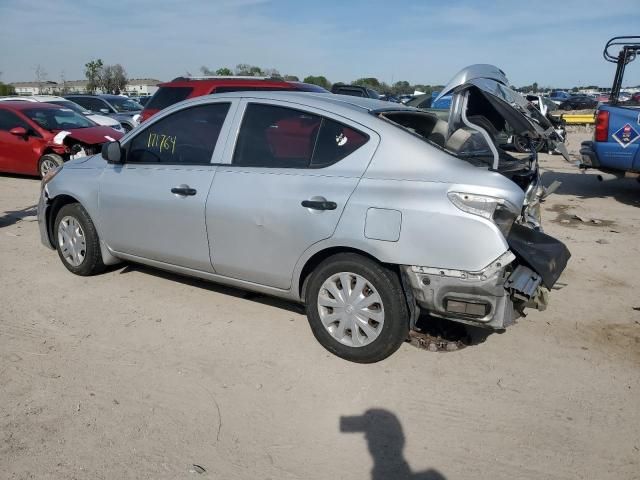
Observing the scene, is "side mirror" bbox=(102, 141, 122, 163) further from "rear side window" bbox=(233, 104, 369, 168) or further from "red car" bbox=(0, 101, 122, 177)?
"red car" bbox=(0, 101, 122, 177)

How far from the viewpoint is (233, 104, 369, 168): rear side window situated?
143 inches

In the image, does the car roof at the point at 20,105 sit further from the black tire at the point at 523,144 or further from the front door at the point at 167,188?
the black tire at the point at 523,144

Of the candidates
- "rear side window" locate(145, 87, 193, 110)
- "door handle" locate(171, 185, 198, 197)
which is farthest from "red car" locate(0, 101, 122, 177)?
"door handle" locate(171, 185, 198, 197)

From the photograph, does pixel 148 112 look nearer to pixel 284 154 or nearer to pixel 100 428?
pixel 284 154

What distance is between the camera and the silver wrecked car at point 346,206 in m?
3.23

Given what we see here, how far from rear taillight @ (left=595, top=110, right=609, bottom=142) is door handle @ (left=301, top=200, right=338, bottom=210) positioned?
21.5 feet

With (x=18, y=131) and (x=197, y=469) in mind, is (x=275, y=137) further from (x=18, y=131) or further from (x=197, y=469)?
(x=18, y=131)

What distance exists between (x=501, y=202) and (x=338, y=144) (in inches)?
44.7

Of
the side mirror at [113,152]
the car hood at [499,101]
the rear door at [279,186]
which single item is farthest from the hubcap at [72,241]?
the car hood at [499,101]

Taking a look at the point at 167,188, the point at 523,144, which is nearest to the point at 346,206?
the point at 167,188

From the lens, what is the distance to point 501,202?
10.4ft

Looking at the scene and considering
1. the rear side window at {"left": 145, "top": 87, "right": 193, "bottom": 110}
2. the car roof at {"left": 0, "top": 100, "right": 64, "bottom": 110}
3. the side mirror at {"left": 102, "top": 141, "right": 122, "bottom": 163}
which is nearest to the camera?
the side mirror at {"left": 102, "top": 141, "right": 122, "bottom": 163}

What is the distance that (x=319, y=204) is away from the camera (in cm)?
354

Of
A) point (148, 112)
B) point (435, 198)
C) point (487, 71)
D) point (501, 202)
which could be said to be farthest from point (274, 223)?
point (148, 112)
